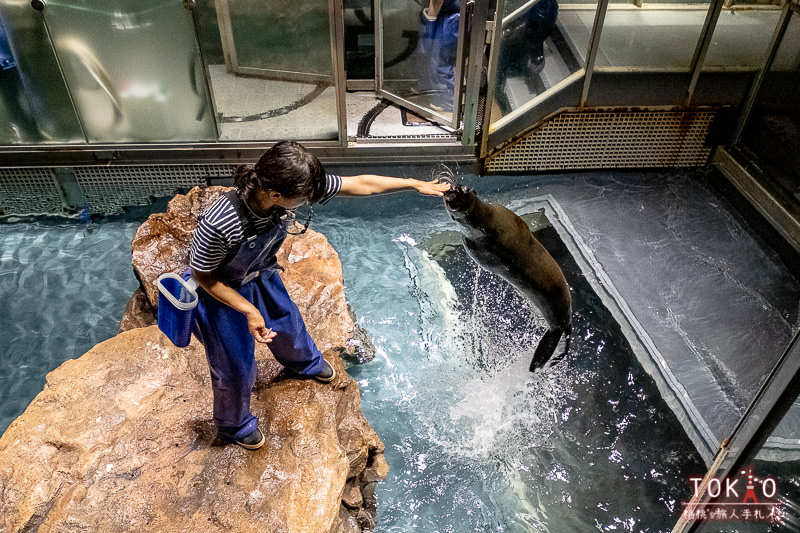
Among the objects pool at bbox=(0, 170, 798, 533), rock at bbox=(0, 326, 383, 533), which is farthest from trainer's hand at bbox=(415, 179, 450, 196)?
pool at bbox=(0, 170, 798, 533)

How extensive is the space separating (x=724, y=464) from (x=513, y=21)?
4.65m

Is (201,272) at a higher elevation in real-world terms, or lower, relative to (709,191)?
higher

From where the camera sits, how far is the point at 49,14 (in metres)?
5.19

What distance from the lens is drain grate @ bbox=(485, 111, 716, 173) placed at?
631 cm

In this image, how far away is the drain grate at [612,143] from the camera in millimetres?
6312

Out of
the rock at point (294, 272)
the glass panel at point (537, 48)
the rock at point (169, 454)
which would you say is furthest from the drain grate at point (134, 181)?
the glass panel at point (537, 48)

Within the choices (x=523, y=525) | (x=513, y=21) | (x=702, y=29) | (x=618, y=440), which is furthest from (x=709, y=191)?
(x=523, y=525)

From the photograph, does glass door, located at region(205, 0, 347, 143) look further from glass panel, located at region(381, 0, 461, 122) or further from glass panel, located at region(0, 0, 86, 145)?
glass panel, located at region(0, 0, 86, 145)

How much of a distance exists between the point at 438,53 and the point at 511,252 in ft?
11.4

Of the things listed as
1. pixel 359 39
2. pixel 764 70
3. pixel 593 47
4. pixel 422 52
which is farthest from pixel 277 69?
pixel 764 70

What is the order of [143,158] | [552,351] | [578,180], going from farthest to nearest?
[578,180], [143,158], [552,351]

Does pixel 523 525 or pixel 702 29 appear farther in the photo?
pixel 702 29

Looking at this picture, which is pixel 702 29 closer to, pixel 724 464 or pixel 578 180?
pixel 578 180

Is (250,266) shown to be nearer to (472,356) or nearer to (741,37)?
(472,356)
